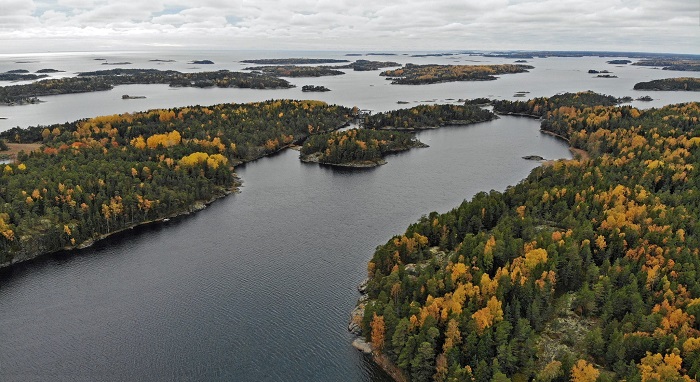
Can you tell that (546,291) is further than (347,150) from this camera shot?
No

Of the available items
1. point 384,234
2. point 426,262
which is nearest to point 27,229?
point 384,234

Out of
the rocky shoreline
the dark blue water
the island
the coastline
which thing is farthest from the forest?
the island

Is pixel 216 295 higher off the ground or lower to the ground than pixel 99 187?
lower

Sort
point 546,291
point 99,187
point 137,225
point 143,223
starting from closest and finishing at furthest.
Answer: point 546,291 → point 137,225 → point 143,223 → point 99,187

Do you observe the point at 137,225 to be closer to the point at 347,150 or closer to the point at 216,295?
the point at 216,295

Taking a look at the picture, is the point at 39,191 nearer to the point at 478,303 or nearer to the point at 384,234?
the point at 384,234

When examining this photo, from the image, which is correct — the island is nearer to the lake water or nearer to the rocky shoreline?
the lake water

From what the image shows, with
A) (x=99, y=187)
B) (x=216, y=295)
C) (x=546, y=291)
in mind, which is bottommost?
(x=216, y=295)

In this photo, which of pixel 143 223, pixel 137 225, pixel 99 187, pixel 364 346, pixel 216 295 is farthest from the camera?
pixel 99 187

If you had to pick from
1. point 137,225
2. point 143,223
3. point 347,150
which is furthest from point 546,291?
point 347,150
